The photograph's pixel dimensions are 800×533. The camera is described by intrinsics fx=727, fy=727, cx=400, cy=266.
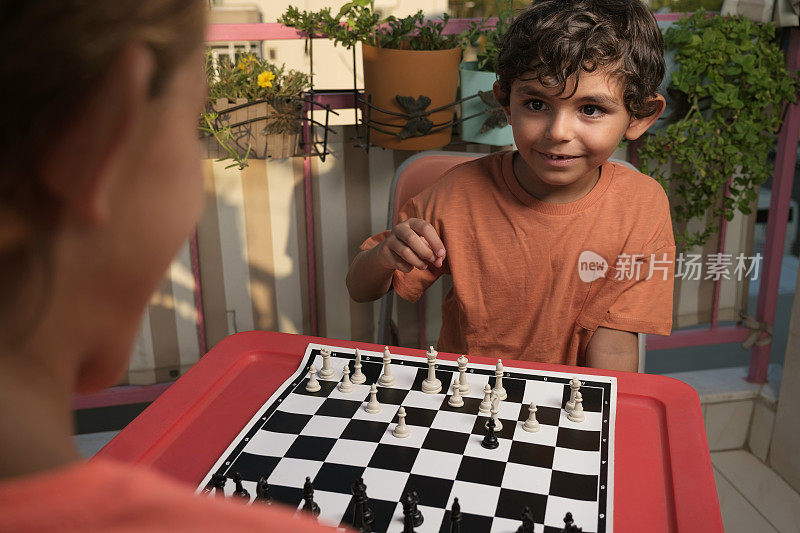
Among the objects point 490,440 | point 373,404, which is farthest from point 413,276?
point 490,440

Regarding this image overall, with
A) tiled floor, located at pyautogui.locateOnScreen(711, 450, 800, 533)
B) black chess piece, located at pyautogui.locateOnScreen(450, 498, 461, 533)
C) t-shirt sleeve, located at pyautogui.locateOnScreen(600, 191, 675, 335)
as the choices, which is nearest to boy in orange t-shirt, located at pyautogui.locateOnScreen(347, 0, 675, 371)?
t-shirt sleeve, located at pyautogui.locateOnScreen(600, 191, 675, 335)

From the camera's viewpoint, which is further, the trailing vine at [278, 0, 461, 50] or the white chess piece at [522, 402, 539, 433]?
the trailing vine at [278, 0, 461, 50]

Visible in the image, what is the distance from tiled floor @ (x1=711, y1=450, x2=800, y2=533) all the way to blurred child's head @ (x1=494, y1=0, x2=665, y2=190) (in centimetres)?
147

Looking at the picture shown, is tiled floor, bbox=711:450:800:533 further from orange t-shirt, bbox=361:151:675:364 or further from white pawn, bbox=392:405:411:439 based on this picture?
white pawn, bbox=392:405:411:439

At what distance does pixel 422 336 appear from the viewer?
2.55 metres

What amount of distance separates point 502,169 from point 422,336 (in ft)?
3.21

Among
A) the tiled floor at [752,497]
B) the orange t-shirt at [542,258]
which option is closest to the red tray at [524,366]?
the orange t-shirt at [542,258]

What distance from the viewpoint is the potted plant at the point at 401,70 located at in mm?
2008

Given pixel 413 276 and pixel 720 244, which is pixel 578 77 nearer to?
pixel 413 276

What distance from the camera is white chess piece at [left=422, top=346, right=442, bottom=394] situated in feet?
4.00

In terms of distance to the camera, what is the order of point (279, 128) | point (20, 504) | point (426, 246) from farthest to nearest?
1. point (279, 128)
2. point (426, 246)
3. point (20, 504)

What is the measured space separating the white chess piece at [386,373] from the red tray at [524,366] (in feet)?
0.21

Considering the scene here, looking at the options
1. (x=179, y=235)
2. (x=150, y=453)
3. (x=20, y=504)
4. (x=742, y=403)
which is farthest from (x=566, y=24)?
(x=742, y=403)

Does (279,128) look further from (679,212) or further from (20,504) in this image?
(20,504)
